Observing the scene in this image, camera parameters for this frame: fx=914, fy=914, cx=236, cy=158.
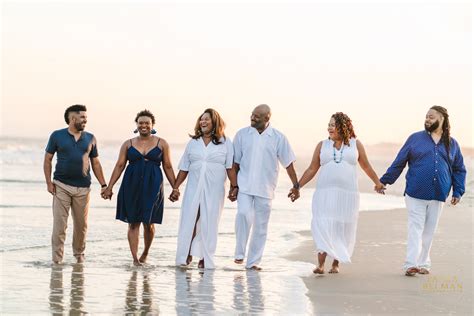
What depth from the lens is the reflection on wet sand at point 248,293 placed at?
26.4 ft

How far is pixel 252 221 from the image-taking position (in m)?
11.0

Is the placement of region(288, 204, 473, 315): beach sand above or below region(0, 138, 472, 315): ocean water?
above

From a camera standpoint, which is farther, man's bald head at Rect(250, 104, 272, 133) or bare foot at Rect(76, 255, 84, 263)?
bare foot at Rect(76, 255, 84, 263)

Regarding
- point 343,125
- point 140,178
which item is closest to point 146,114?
point 140,178

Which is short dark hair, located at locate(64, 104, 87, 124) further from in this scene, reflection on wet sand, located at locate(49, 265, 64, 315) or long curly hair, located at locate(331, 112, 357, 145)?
long curly hair, located at locate(331, 112, 357, 145)

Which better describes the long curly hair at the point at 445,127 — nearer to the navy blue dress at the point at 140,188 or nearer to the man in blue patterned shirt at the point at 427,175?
the man in blue patterned shirt at the point at 427,175

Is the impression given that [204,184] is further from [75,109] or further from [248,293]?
[248,293]

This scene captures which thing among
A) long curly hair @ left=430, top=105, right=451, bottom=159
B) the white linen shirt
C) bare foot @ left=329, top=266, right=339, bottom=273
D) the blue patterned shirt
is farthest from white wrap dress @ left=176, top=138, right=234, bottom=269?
long curly hair @ left=430, top=105, right=451, bottom=159

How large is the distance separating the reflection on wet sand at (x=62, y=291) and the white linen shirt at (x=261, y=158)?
86.8 inches

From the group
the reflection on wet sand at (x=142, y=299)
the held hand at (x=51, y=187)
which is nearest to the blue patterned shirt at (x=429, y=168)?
the reflection on wet sand at (x=142, y=299)

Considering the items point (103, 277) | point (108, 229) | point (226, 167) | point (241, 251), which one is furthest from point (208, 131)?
point (108, 229)

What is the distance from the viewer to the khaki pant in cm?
1080

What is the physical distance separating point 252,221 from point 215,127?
122cm

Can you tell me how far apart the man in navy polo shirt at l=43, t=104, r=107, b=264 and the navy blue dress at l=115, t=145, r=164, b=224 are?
498 mm
